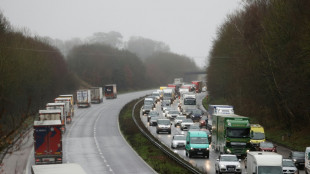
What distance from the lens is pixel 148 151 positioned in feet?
165

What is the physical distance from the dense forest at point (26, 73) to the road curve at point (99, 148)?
5.58 meters

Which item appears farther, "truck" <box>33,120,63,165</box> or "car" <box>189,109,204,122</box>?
"car" <box>189,109,204,122</box>

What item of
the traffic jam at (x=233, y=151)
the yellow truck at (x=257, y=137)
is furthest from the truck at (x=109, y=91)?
the yellow truck at (x=257, y=137)

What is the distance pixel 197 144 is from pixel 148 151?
18.8 ft

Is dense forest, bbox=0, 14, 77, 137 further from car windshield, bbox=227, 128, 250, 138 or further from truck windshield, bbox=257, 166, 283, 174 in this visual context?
truck windshield, bbox=257, 166, 283, 174

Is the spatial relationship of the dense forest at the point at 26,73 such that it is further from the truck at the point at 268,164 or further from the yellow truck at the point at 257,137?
the truck at the point at 268,164

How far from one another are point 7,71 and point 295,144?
28.8 metres

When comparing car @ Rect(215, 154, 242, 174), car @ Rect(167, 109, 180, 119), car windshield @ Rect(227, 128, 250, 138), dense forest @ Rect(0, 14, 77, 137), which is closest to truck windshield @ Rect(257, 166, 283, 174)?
car @ Rect(215, 154, 242, 174)

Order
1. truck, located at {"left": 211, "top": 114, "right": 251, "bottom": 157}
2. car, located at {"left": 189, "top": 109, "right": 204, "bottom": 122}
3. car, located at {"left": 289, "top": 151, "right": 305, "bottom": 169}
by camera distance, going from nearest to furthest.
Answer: car, located at {"left": 289, "top": 151, "right": 305, "bottom": 169}, truck, located at {"left": 211, "top": 114, "right": 251, "bottom": 157}, car, located at {"left": 189, "top": 109, "right": 204, "bottom": 122}

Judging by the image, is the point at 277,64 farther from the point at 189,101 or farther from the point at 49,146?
the point at 49,146

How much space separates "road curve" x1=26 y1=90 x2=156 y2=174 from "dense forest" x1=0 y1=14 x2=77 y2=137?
220 inches

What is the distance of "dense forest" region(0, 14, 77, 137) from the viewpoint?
6462 cm

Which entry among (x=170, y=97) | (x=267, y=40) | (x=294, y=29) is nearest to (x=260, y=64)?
(x=267, y=40)

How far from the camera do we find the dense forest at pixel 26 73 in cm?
6462
